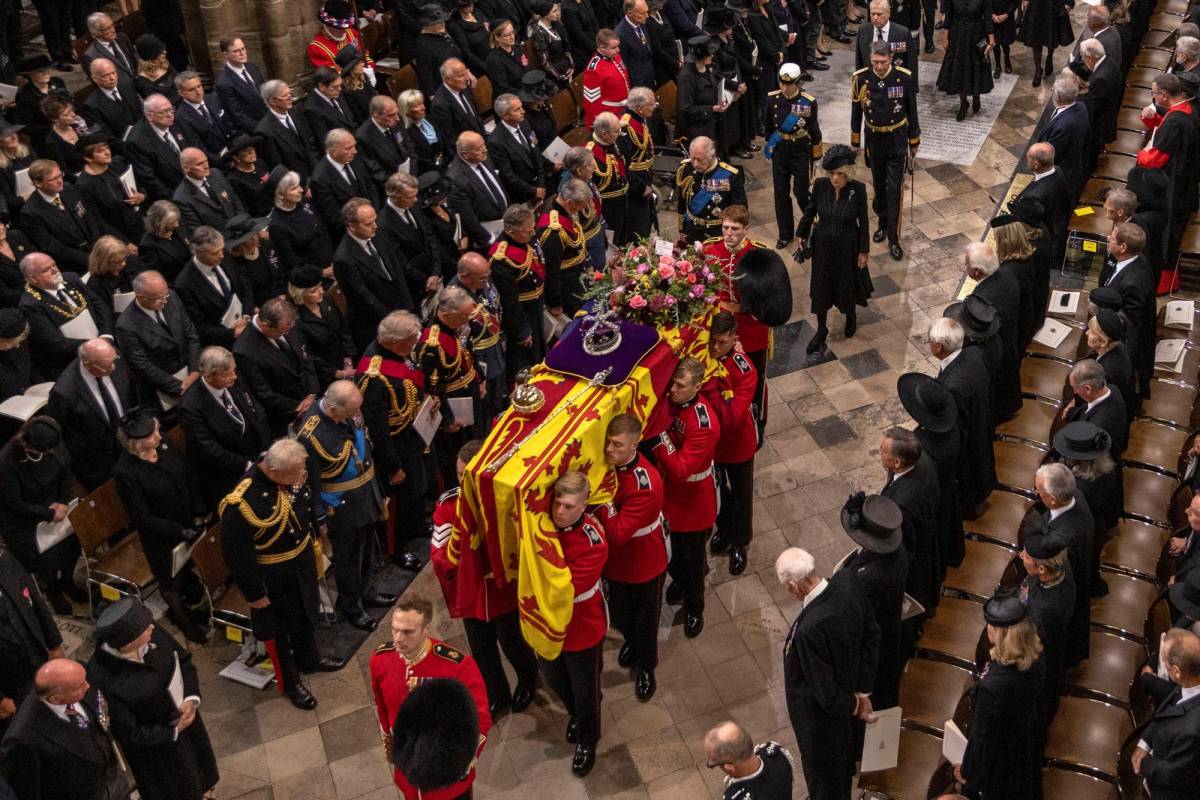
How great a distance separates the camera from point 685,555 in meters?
7.39

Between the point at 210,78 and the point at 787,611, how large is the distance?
8.00 metres

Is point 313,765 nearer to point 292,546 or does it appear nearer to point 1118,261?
point 292,546

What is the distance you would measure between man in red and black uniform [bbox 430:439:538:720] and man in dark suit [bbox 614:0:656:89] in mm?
6783

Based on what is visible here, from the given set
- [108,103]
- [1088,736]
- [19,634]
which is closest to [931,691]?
[1088,736]

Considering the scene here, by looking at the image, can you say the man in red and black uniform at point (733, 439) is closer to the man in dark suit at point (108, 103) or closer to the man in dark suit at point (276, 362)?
the man in dark suit at point (276, 362)

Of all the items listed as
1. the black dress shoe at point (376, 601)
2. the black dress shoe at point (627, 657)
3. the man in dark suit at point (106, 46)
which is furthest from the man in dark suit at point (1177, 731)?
the man in dark suit at point (106, 46)

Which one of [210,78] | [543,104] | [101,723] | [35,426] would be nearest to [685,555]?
[101,723]

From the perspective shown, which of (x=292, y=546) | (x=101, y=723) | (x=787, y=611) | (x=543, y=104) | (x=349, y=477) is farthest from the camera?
(x=543, y=104)

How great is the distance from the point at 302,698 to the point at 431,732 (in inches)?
92.7

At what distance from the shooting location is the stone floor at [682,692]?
685 cm

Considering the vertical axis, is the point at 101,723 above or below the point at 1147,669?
above

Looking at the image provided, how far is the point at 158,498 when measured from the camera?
7.29 m

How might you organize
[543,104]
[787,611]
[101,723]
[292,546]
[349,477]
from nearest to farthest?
[101,723], [292,546], [349,477], [787,611], [543,104]

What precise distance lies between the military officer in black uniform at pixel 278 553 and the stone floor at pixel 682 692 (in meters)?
0.33
